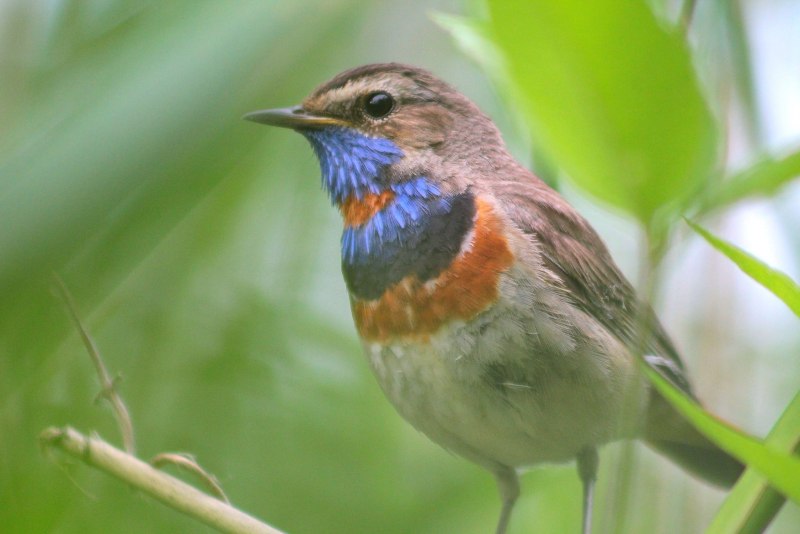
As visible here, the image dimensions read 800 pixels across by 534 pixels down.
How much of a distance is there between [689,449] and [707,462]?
8cm

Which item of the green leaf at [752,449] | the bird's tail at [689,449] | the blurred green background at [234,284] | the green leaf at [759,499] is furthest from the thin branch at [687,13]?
the bird's tail at [689,449]

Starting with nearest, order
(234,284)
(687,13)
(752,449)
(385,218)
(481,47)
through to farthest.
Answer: (752,449) → (687,13) → (481,47) → (234,284) → (385,218)

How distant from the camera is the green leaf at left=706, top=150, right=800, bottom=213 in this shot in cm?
106

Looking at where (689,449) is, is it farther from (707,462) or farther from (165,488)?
(165,488)

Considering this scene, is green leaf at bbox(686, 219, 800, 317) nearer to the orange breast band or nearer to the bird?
the bird

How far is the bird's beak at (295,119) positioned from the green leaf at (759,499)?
1500 mm

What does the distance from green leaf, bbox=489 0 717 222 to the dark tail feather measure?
2669mm

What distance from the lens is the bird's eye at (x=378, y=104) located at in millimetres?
3113

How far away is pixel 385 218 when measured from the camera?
117 inches

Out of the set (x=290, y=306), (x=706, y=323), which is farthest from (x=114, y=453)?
(x=706, y=323)

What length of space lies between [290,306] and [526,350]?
0.72 metres

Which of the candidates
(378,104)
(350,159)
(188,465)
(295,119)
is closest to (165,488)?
(188,465)

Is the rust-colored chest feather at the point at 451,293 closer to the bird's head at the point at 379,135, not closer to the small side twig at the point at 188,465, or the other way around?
the bird's head at the point at 379,135

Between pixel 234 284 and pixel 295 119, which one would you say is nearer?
pixel 234 284
